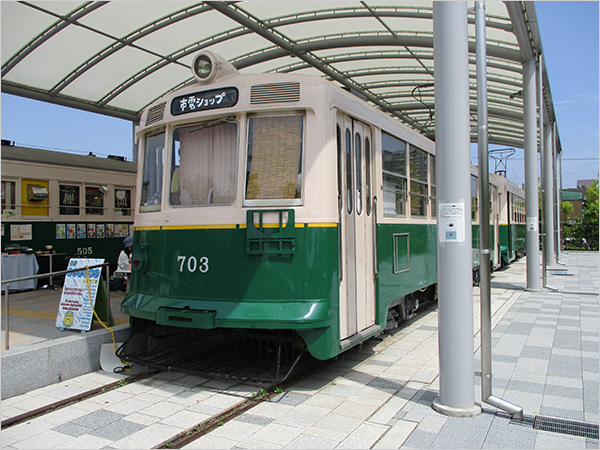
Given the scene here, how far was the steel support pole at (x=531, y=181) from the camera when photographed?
11.3 meters

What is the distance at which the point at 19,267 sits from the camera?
31.0 feet

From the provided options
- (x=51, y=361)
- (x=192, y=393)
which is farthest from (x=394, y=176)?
(x=51, y=361)

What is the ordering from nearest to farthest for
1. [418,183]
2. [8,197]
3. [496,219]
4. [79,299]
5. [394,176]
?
[79,299], [394,176], [418,183], [8,197], [496,219]

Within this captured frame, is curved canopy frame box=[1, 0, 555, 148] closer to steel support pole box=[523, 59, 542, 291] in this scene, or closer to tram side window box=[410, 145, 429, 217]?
steel support pole box=[523, 59, 542, 291]

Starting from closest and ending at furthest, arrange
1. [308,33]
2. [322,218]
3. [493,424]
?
1. [493,424]
2. [322,218]
3. [308,33]

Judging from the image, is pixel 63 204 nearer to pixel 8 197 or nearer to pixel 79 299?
pixel 8 197

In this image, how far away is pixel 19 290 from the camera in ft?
31.0

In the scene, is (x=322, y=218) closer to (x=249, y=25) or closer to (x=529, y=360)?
(x=529, y=360)

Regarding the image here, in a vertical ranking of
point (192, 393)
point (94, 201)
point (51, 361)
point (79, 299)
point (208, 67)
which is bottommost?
point (192, 393)

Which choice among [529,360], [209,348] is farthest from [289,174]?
[529,360]

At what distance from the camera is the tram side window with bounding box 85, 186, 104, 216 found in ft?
36.9

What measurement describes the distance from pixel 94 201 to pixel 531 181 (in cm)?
1001

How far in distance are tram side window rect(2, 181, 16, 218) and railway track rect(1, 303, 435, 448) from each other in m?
6.33

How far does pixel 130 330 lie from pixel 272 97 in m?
2.98
